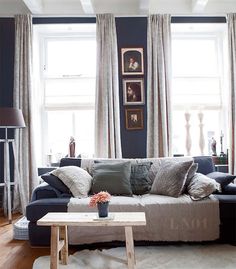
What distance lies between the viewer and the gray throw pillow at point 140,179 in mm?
3486

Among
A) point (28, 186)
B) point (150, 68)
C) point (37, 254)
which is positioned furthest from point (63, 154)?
point (37, 254)

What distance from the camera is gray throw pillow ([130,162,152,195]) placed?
349cm

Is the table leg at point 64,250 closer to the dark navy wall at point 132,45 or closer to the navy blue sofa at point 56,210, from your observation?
the navy blue sofa at point 56,210

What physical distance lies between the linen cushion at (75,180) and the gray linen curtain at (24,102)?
1.41 metres

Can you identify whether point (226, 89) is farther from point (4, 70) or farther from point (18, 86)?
point (4, 70)

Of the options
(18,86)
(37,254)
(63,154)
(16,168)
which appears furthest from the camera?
(63,154)

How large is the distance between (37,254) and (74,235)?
1.25 ft

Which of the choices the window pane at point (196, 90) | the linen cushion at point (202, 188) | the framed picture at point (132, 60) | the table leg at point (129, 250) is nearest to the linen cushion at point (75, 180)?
the table leg at point (129, 250)

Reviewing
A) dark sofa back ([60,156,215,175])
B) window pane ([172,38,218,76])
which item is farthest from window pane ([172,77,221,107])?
dark sofa back ([60,156,215,175])

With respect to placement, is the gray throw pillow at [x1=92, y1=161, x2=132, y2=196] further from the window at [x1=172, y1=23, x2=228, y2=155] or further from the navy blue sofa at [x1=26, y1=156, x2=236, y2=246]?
the window at [x1=172, y1=23, x2=228, y2=155]

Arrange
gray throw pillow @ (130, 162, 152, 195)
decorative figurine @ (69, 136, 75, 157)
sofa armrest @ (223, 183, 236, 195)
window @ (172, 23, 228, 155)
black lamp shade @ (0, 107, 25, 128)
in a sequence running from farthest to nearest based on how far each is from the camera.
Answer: window @ (172, 23, 228, 155), decorative figurine @ (69, 136, 75, 157), black lamp shade @ (0, 107, 25, 128), gray throw pillow @ (130, 162, 152, 195), sofa armrest @ (223, 183, 236, 195)

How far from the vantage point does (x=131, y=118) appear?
4.84 meters

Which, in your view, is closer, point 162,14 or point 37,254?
point 37,254

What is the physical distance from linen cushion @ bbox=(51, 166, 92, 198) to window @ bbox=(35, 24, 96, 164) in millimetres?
1579
